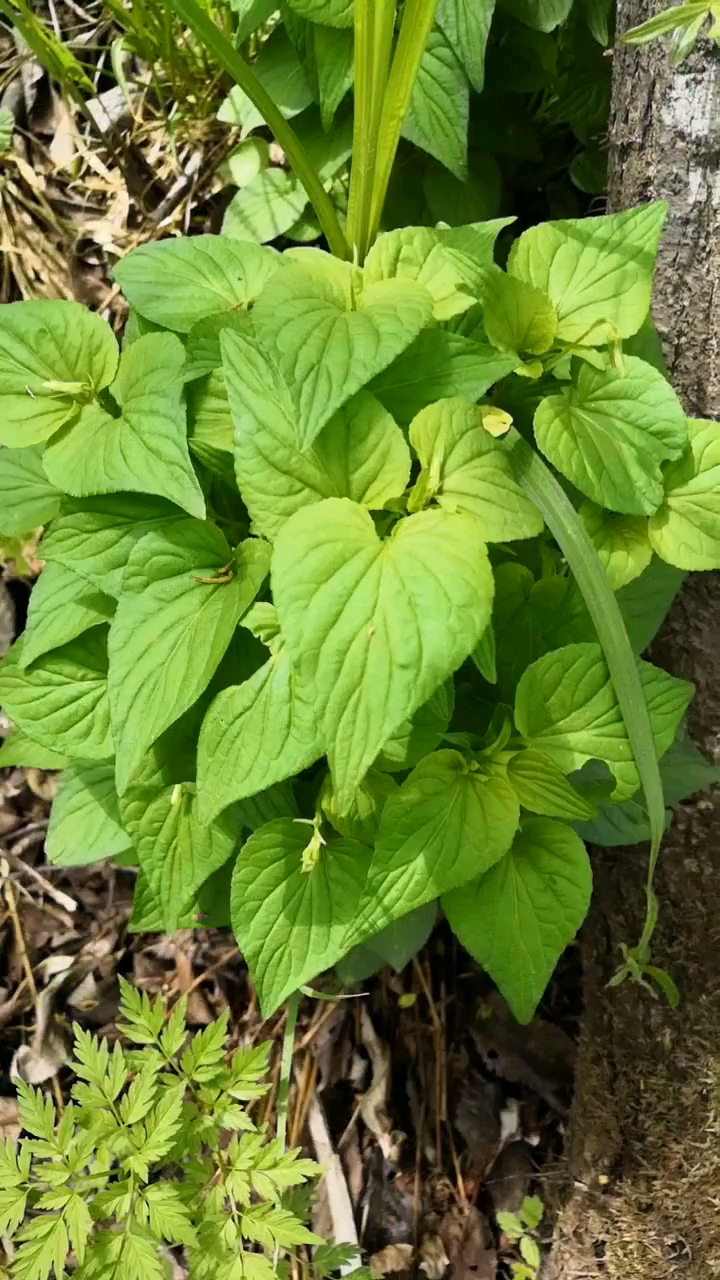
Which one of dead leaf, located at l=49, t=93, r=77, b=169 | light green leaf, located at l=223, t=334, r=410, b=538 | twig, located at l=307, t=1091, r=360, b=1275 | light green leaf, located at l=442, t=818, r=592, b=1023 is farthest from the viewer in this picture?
dead leaf, located at l=49, t=93, r=77, b=169

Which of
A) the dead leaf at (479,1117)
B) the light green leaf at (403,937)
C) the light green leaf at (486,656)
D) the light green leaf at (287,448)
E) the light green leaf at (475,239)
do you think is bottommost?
the dead leaf at (479,1117)

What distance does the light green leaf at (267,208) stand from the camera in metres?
1.04

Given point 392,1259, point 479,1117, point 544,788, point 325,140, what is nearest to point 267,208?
point 325,140

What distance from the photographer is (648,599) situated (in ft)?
2.61

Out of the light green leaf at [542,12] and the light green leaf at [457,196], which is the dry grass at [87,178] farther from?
the light green leaf at [542,12]

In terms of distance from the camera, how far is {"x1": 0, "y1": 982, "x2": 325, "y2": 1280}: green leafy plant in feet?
2.70

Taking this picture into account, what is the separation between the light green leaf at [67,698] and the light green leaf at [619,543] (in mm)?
447

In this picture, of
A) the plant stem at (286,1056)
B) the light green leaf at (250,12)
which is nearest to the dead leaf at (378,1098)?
the plant stem at (286,1056)

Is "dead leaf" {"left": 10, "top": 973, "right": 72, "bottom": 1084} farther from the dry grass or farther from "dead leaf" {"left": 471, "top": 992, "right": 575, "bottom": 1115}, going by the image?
the dry grass

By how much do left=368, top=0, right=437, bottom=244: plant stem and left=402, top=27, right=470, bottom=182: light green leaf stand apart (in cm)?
15

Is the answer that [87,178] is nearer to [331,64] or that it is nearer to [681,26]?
[331,64]

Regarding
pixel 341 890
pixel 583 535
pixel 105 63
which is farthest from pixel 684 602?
pixel 105 63

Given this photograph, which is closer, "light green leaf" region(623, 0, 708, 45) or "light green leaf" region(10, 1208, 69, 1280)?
"light green leaf" region(623, 0, 708, 45)

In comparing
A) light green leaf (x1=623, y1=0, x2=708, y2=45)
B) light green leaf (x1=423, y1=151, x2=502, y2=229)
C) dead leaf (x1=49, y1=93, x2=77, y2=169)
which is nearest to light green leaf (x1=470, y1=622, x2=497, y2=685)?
light green leaf (x1=623, y1=0, x2=708, y2=45)
